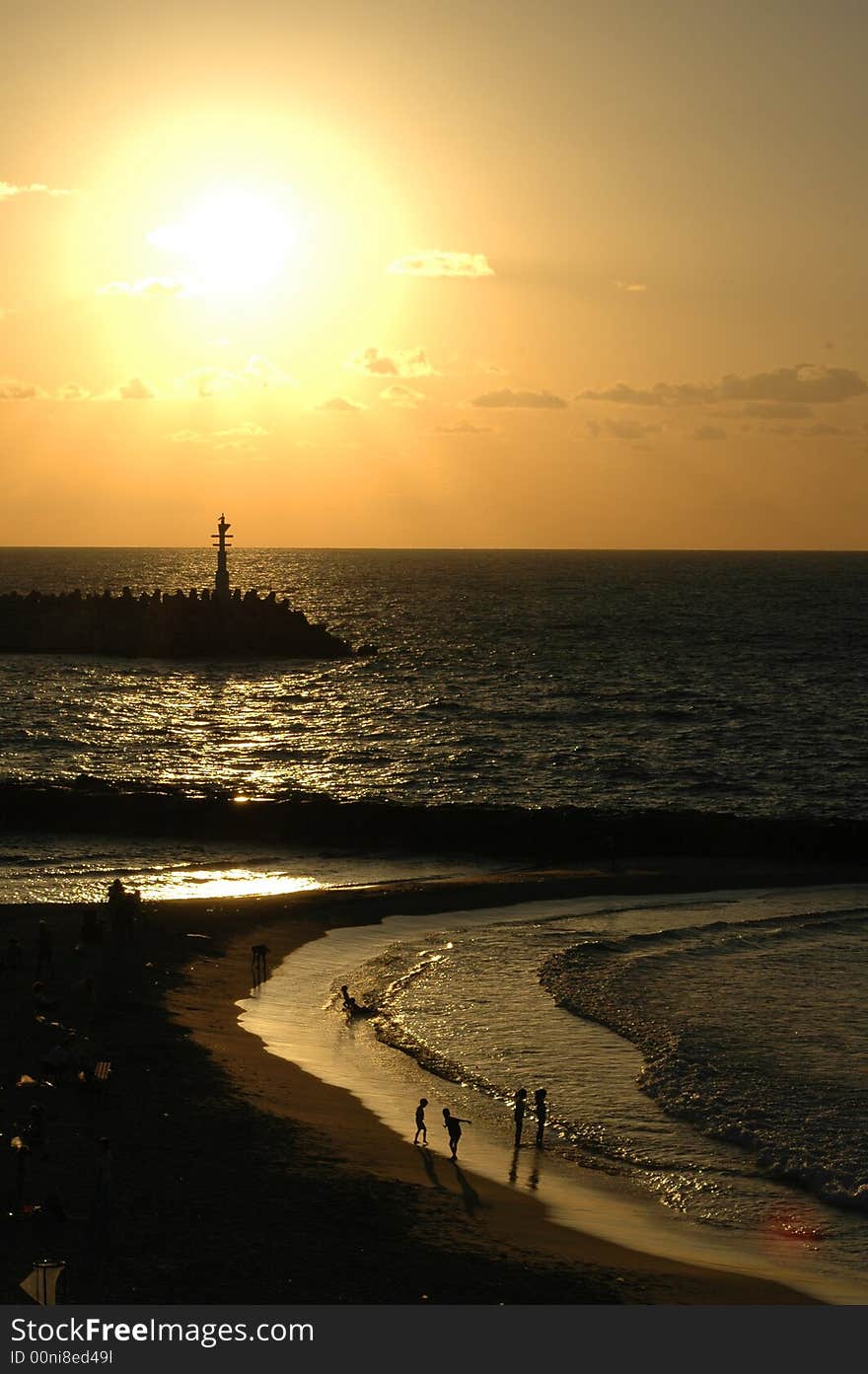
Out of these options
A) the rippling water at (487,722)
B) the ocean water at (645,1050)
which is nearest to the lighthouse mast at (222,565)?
the rippling water at (487,722)

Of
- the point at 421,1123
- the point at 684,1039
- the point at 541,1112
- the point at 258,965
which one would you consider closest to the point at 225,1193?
the point at 421,1123

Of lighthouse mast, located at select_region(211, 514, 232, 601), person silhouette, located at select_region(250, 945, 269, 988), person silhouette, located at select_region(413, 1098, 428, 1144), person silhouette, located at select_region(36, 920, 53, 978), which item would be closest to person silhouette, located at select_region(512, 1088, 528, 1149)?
person silhouette, located at select_region(413, 1098, 428, 1144)

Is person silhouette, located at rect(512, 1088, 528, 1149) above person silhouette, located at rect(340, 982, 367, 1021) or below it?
above

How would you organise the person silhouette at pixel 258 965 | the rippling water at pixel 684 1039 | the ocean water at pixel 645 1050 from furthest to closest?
the person silhouette at pixel 258 965, the rippling water at pixel 684 1039, the ocean water at pixel 645 1050

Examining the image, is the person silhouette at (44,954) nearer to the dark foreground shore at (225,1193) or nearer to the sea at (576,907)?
the dark foreground shore at (225,1193)

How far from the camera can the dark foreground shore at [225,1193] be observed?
53.6ft

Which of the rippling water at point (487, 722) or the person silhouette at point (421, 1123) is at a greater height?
the rippling water at point (487, 722)

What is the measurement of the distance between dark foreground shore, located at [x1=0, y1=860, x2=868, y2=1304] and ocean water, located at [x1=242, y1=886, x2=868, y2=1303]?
116cm

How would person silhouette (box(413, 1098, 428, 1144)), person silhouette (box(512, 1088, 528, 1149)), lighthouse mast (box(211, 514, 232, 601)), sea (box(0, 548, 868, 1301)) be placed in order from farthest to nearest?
lighthouse mast (box(211, 514, 232, 601)) < sea (box(0, 548, 868, 1301)) < person silhouette (box(512, 1088, 528, 1149)) < person silhouette (box(413, 1098, 428, 1144))

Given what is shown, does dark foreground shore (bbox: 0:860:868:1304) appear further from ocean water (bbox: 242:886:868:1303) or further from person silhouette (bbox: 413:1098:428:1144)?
ocean water (bbox: 242:886:868:1303)

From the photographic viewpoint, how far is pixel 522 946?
116 feet

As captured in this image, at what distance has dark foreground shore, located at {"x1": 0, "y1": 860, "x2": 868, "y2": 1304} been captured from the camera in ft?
53.6

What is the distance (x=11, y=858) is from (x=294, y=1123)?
79.7ft

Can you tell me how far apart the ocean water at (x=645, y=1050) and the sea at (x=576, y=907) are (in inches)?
3.0
